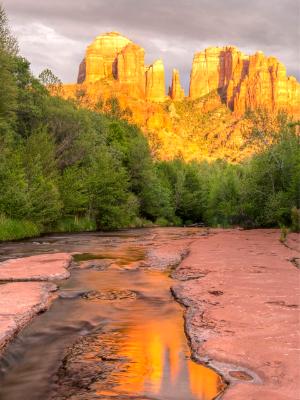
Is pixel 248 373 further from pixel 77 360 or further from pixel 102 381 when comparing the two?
pixel 77 360

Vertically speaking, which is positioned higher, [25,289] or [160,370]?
[160,370]

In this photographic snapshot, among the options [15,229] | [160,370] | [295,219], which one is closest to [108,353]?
[160,370]

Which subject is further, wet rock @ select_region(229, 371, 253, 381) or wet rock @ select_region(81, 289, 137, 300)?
wet rock @ select_region(81, 289, 137, 300)

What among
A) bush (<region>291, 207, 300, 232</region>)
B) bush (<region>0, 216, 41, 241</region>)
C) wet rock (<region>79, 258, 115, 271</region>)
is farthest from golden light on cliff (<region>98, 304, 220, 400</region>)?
bush (<region>0, 216, 41, 241</region>)

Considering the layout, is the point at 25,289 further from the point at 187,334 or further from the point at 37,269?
the point at 187,334

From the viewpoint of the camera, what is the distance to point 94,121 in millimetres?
60469

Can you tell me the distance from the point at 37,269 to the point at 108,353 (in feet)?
26.3

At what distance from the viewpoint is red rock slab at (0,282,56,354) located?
7.64 metres

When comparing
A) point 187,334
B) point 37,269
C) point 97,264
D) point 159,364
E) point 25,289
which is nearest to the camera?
point 159,364

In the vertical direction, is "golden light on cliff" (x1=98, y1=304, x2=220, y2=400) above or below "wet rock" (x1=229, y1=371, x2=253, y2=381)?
below

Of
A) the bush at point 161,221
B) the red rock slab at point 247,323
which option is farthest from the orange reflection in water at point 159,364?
the bush at point 161,221

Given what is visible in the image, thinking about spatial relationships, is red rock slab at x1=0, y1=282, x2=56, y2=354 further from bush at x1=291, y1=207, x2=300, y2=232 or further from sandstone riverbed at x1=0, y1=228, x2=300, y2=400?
bush at x1=291, y1=207, x2=300, y2=232

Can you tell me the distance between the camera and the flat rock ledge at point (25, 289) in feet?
26.4

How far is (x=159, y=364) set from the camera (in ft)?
21.0
